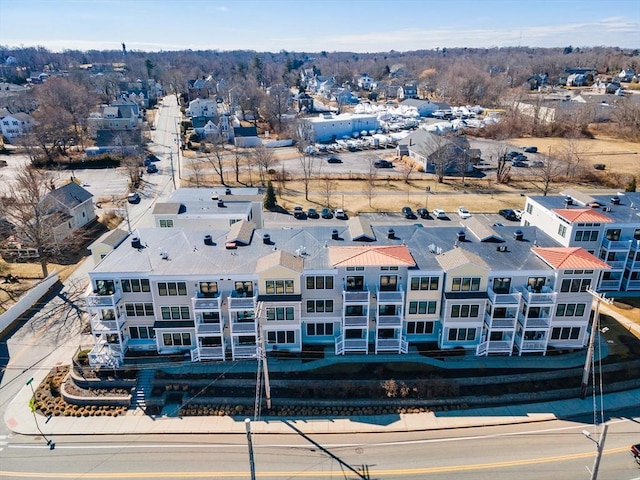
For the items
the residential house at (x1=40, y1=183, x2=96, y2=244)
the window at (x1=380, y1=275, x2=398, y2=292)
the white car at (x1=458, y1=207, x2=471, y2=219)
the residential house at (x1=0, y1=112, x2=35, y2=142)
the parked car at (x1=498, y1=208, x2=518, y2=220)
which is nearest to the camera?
the window at (x1=380, y1=275, x2=398, y2=292)

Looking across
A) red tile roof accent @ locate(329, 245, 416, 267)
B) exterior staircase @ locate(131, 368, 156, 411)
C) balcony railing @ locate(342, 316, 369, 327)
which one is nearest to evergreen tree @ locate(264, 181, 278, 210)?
red tile roof accent @ locate(329, 245, 416, 267)

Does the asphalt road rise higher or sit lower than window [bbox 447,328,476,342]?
lower

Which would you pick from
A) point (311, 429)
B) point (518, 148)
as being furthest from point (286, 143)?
point (311, 429)

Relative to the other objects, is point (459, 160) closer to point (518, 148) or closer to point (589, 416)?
point (518, 148)

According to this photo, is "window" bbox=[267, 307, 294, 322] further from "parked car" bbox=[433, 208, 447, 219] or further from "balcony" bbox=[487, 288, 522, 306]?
"parked car" bbox=[433, 208, 447, 219]

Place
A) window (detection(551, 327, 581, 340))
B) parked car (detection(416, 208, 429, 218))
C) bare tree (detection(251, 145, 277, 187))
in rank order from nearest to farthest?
window (detection(551, 327, 581, 340)) → parked car (detection(416, 208, 429, 218)) → bare tree (detection(251, 145, 277, 187))

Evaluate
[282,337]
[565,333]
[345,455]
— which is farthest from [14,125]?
[565,333]

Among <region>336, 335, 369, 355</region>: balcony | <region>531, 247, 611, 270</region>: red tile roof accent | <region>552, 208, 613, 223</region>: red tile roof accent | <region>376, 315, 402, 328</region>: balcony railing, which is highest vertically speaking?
<region>552, 208, 613, 223</region>: red tile roof accent
